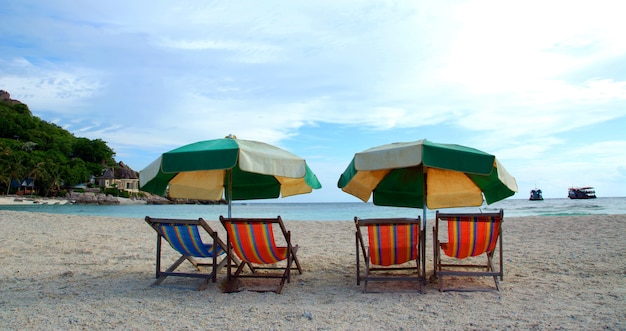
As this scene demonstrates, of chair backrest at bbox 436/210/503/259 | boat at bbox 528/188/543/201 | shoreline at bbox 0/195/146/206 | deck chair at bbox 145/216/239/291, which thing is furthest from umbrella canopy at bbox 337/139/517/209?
boat at bbox 528/188/543/201

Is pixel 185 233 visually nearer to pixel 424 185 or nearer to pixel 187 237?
pixel 187 237

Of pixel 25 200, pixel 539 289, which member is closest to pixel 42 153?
pixel 25 200

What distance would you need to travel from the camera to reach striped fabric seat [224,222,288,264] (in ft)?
13.9

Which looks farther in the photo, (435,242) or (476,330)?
(435,242)

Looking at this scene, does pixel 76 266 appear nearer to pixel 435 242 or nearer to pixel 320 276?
pixel 320 276

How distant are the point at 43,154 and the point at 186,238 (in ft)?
242

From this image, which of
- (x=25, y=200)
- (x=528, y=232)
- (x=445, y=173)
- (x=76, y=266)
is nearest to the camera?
(x=445, y=173)

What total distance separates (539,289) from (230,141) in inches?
131

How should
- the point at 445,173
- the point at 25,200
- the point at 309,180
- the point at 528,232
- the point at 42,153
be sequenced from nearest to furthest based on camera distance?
the point at 309,180, the point at 445,173, the point at 528,232, the point at 25,200, the point at 42,153

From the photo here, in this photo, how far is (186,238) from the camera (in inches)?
173

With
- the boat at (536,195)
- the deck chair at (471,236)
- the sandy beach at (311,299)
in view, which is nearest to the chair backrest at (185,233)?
the sandy beach at (311,299)

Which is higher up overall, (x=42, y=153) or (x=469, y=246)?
(x=42, y=153)

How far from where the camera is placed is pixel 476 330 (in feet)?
9.98

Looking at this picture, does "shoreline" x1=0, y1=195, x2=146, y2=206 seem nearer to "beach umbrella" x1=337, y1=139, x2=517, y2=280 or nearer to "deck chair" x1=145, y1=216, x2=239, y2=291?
"deck chair" x1=145, y1=216, x2=239, y2=291
